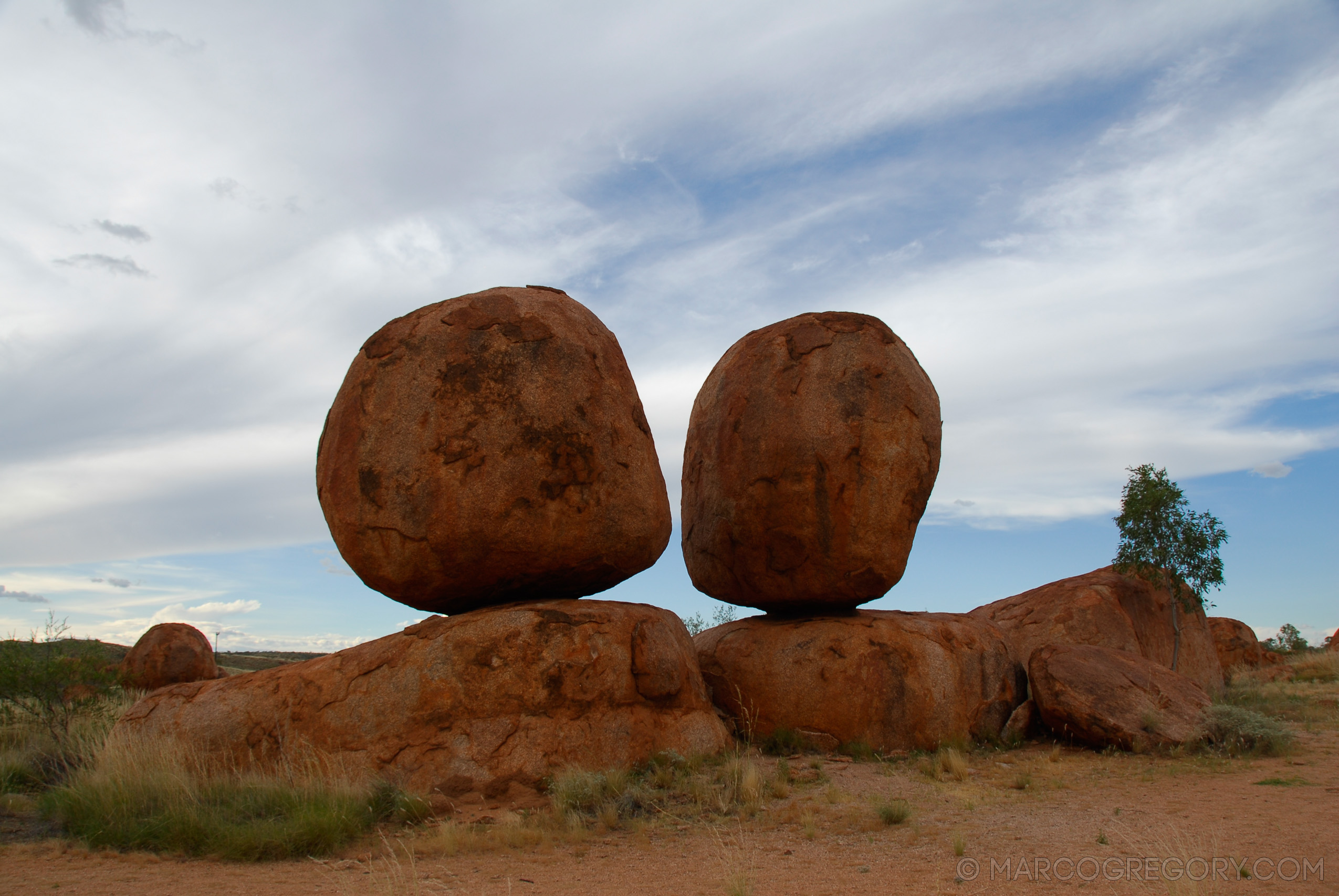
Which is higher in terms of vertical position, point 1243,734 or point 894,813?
point 1243,734

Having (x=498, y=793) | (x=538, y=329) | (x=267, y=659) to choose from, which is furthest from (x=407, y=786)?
(x=267, y=659)

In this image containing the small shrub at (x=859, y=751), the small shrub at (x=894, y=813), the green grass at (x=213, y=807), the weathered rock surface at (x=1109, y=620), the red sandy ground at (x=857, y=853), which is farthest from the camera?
the weathered rock surface at (x=1109, y=620)

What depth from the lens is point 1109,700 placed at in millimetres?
9023

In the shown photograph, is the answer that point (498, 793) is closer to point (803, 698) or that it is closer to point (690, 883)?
point (690, 883)

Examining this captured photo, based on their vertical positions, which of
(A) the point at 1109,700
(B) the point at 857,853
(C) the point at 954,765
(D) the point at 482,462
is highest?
(D) the point at 482,462

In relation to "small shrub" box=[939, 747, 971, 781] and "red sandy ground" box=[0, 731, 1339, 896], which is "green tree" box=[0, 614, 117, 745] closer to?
"red sandy ground" box=[0, 731, 1339, 896]

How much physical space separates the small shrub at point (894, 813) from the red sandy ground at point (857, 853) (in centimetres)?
6

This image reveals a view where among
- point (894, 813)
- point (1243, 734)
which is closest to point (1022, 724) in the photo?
point (1243, 734)

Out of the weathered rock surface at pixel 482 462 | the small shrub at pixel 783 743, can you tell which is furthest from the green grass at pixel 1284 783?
the weathered rock surface at pixel 482 462

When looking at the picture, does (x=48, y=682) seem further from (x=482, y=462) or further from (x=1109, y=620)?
(x=1109, y=620)

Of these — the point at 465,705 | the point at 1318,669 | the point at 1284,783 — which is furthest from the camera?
the point at 1318,669

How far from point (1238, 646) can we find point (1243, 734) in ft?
40.0

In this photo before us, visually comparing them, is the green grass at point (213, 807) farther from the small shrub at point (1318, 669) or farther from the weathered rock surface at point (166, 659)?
the small shrub at point (1318, 669)

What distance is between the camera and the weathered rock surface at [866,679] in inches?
345
